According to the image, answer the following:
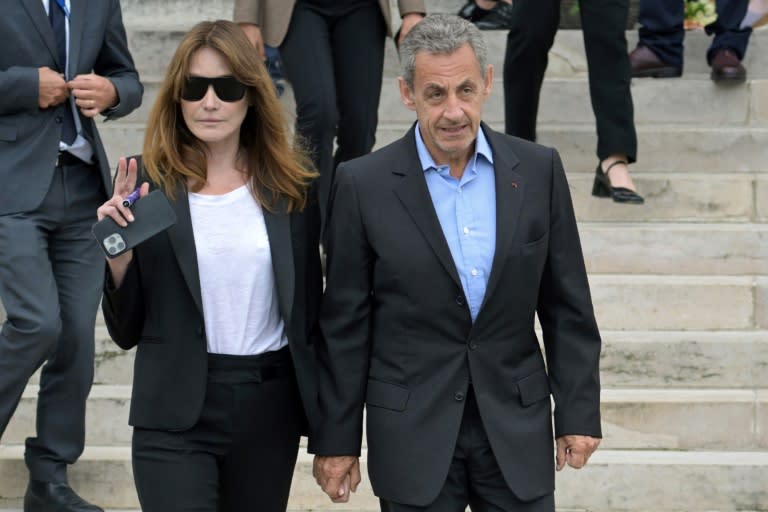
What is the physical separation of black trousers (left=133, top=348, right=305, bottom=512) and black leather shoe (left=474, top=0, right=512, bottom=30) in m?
5.21

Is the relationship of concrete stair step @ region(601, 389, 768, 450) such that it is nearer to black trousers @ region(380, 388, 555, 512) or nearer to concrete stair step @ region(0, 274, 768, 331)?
concrete stair step @ region(0, 274, 768, 331)

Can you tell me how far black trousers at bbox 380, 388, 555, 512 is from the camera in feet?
11.8

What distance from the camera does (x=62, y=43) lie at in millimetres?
5137

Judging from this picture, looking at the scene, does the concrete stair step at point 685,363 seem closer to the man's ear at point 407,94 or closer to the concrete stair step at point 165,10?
the man's ear at point 407,94

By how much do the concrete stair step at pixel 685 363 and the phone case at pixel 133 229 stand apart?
112 inches

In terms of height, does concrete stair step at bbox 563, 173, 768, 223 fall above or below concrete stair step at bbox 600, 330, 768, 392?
above

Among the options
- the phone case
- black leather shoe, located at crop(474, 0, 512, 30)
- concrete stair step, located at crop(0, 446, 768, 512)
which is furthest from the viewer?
black leather shoe, located at crop(474, 0, 512, 30)

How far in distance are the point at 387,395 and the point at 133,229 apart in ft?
2.48

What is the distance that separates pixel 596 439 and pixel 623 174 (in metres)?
3.30

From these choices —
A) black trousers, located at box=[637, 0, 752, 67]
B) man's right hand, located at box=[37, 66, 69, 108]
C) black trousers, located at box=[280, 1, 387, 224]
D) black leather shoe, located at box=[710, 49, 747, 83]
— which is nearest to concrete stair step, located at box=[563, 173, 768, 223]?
black leather shoe, located at box=[710, 49, 747, 83]

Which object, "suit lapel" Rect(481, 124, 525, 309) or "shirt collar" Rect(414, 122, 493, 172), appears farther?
"shirt collar" Rect(414, 122, 493, 172)

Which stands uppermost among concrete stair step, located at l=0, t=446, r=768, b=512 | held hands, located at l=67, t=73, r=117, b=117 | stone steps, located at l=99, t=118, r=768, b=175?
held hands, located at l=67, t=73, r=117, b=117

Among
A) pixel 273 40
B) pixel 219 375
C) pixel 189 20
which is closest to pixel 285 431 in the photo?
pixel 219 375

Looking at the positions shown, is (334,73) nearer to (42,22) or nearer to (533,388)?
(42,22)
